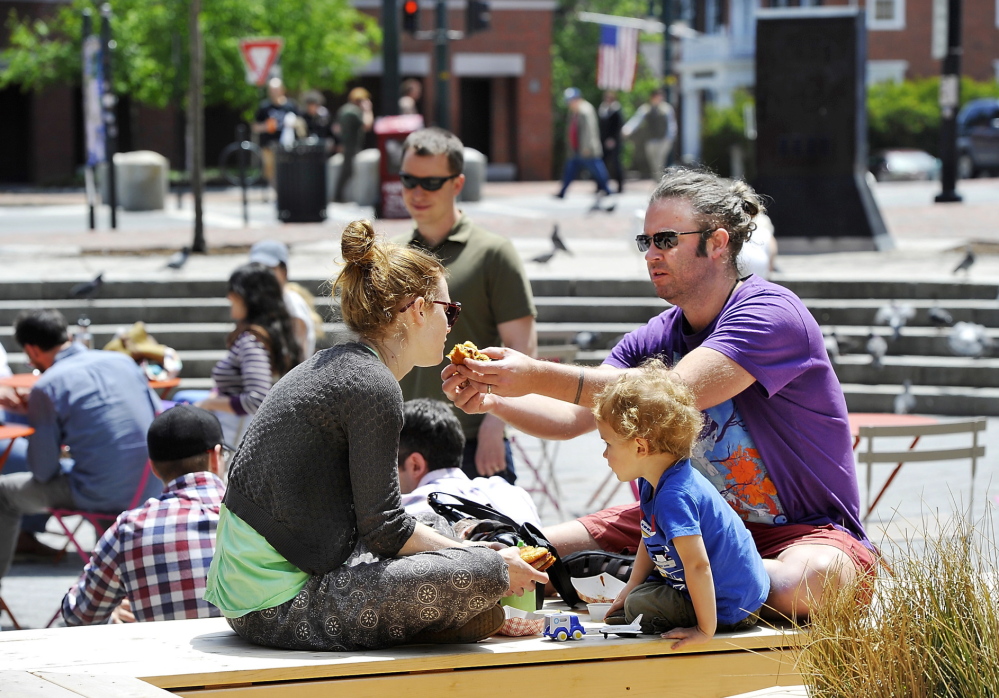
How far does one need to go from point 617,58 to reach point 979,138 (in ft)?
28.5

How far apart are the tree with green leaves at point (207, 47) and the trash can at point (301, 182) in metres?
11.9

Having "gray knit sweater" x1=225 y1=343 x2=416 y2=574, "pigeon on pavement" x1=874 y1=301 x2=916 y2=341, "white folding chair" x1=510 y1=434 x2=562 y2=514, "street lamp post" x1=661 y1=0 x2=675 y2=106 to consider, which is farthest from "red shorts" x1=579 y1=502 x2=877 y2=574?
"street lamp post" x1=661 y1=0 x2=675 y2=106

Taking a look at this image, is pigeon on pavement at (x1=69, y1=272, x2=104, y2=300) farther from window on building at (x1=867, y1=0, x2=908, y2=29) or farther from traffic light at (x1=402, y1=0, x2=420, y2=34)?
window on building at (x1=867, y1=0, x2=908, y2=29)

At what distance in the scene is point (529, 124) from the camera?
3719 centimetres

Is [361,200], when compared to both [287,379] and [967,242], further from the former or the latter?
[287,379]

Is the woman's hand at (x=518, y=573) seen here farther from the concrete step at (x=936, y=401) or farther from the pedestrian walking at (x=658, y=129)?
the pedestrian walking at (x=658, y=129)

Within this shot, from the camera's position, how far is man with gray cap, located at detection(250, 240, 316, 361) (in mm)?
6805

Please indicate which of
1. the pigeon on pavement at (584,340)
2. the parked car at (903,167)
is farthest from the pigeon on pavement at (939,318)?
the parked car at (903,167)

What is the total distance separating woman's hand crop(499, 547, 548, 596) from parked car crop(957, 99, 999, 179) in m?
29.0

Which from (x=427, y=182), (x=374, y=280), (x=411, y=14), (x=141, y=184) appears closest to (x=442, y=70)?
(x=411, y=14)

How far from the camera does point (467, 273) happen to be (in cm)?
500

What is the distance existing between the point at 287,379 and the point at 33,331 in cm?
360

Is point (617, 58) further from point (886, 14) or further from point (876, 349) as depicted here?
point (876, 349)

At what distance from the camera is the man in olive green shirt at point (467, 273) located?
16.4 feet
